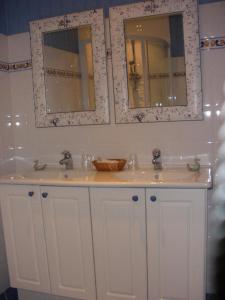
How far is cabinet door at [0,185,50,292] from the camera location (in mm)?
1687

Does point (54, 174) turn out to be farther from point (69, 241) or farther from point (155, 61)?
point (155, 61)

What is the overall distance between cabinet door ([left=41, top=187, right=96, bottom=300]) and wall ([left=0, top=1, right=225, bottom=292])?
452mm

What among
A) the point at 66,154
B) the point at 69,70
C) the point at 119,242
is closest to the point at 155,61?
the point at 69,70

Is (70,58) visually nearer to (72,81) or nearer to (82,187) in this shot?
(72,81)

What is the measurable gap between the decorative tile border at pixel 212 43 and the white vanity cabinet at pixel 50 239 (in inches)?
41.3

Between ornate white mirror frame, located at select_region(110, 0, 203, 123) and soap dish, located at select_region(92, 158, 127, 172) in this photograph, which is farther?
soap dish, located at select_region(92, 158, 127, 172)

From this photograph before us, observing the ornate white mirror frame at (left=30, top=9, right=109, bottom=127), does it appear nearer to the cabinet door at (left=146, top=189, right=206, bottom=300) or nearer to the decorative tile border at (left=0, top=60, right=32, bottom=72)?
the decorative tile border at (left=0, top=60, right=32, bottom=72)

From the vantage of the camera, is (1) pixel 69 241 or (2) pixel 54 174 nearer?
(1) pixel 69 241

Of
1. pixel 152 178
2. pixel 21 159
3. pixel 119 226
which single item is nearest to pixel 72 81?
pixel 21 159

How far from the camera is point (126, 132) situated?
1887 mm

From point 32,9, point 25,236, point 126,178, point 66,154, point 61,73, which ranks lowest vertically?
point 25,236

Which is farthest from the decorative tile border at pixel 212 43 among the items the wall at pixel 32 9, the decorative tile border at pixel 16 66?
the decorative tile border at pixel 16 66

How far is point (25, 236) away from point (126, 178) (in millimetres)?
681

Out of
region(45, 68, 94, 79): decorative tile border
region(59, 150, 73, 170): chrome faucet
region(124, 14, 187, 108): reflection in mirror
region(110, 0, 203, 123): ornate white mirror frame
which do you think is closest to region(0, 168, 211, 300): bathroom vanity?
region(59, 150, 73, 170): chrome faucet
